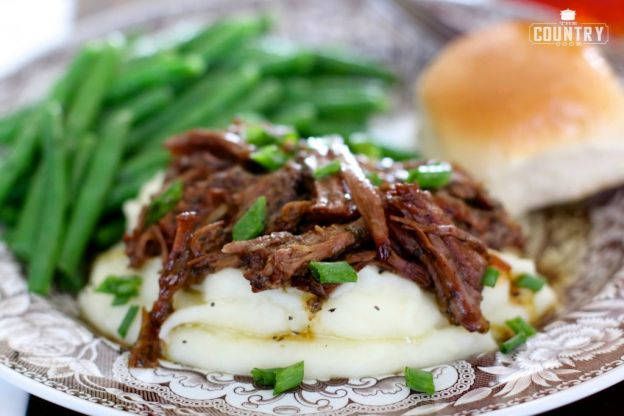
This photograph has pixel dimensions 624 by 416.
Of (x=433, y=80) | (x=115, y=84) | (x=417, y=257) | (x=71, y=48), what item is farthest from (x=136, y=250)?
(x=71, y=48)

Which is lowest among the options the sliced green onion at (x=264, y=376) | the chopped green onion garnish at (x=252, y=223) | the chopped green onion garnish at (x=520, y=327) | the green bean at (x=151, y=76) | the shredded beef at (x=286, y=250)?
the chopped green onion garnish at (x=520, y=327)

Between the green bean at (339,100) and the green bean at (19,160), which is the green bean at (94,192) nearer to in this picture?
the green bean at (19,160)

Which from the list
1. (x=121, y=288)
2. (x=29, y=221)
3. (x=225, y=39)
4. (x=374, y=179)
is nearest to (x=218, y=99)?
(x=225, y=39)

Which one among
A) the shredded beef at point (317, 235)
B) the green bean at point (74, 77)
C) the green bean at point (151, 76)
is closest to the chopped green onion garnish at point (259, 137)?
the shredded beef at point (317, 235)

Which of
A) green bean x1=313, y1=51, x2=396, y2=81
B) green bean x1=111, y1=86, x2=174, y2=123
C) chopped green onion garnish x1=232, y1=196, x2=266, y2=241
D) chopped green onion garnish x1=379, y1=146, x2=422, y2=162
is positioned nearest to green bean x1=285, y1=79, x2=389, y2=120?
green bean x1=313, y1=51, x2=396, y2=81

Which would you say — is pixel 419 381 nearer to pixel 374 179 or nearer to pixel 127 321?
pixel 374 179

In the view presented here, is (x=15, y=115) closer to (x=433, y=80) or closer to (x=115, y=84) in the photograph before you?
(x=115, y=84)
